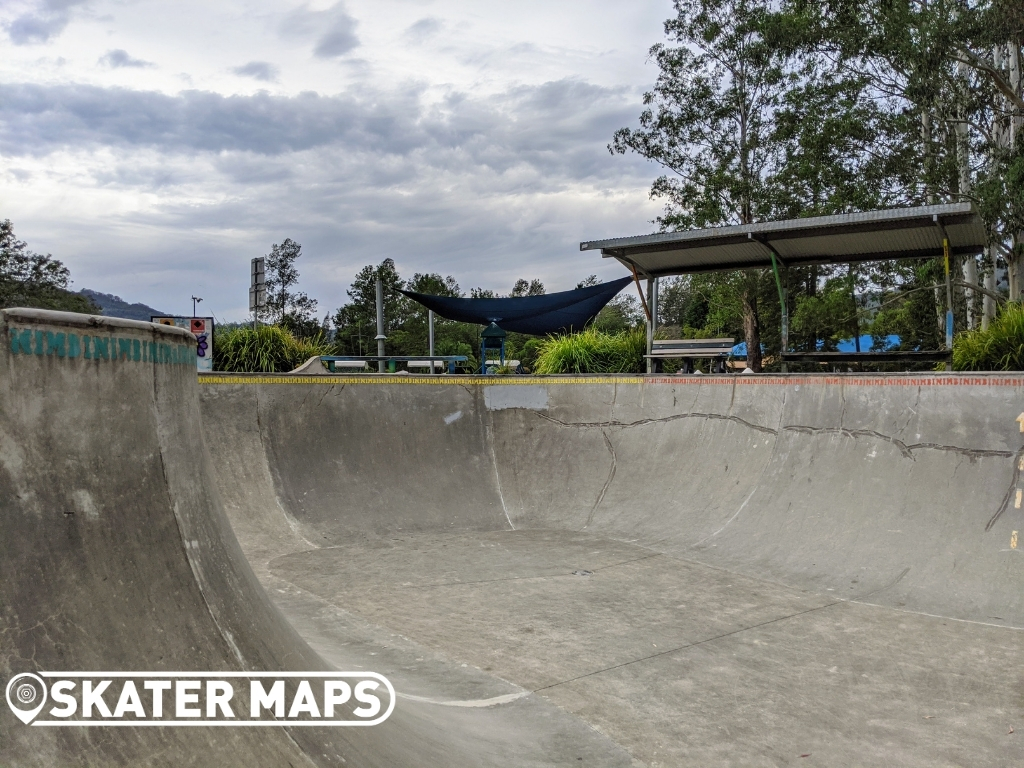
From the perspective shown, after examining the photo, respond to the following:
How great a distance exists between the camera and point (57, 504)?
6.44 feet

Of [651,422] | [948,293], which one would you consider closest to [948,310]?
[948,293]

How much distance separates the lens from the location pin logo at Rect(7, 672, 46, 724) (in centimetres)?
174

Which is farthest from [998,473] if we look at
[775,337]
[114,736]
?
[775,337]

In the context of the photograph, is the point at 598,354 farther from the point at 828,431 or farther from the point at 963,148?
the point at 963,148

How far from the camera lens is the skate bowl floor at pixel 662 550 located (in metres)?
3.37

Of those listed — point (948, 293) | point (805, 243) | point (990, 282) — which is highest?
point (990, 282)

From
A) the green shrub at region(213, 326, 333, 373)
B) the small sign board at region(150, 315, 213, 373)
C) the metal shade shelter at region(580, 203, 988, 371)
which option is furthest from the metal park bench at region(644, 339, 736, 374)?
the small sign board at region(150, 315, 213, 373)

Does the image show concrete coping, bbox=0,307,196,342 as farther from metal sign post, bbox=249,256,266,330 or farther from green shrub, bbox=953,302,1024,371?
metal sign post, bbox=249,256,266,330

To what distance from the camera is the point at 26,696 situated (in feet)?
5.80

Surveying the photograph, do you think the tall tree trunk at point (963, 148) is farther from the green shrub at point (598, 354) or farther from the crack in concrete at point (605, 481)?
the crack in concrete at point (605, 481)

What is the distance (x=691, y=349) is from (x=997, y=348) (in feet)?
10.7

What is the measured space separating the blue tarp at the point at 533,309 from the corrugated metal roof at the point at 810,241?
86.0 inches

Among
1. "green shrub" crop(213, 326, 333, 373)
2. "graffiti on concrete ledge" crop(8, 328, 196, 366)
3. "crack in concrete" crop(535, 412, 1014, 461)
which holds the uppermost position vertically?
"green shrub" crop(213, 326, 333, 373)

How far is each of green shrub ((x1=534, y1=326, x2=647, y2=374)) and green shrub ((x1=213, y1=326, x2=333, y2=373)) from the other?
140 inches
